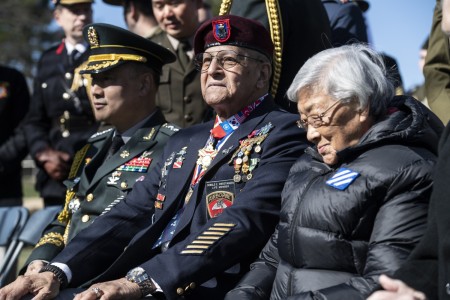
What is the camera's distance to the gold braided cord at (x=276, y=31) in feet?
17.1

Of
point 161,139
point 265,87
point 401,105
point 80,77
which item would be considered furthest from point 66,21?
point 401,105

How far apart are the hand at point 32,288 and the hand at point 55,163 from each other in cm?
252

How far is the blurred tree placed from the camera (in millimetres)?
42688

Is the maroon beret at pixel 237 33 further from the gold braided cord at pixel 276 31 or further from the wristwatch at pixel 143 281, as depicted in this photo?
the wristwatch at pixel 143 281

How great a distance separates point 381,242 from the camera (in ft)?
11.9

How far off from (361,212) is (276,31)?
1756 millimetres

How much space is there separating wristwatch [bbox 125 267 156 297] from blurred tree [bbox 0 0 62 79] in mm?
38159

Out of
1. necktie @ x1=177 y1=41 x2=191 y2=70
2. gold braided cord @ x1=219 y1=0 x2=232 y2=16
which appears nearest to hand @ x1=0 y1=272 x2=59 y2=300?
gold braided cord @ x1=219 y1=0 x2=232 y2=16

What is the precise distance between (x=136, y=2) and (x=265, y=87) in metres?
2.82

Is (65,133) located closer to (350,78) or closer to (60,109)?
(60,109)

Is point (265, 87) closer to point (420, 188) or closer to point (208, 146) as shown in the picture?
point (208, 146)

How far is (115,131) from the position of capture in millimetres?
5867

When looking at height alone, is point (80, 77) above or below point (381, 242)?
below

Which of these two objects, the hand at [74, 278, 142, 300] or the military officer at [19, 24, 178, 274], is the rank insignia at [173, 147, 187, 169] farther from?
the hand at [74, 278, 142, 300]
